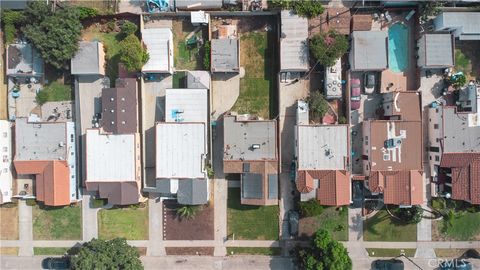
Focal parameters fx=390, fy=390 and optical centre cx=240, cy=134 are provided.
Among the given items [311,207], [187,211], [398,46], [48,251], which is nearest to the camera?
[311,207]

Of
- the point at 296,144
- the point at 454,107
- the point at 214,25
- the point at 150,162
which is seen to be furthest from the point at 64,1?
the point at 454,107

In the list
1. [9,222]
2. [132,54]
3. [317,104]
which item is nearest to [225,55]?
[132,54]

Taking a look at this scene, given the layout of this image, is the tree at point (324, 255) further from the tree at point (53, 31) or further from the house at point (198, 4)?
the tree at point (53, 31)

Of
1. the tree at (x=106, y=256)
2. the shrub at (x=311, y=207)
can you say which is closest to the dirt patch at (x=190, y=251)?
the tree at (x=106, y=256)

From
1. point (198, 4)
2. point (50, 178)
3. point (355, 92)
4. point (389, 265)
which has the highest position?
point (198, 4)

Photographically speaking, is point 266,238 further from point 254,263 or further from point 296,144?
point 296,144

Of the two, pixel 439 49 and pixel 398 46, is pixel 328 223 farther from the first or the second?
pixel 439 49

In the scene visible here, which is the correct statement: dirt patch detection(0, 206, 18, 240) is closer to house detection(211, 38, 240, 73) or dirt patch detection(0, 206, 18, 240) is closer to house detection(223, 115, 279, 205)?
house detection(223, 115, 279, 205)
